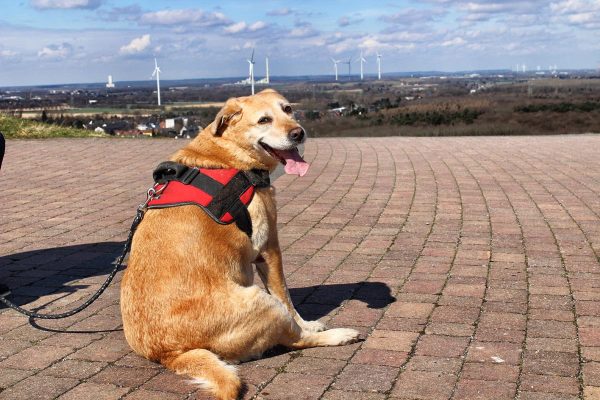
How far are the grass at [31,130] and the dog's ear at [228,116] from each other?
51.7ft

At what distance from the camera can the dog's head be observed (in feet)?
13.7

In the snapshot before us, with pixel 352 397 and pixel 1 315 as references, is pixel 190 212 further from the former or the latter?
pixel 1 315

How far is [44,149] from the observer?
15.6 meters

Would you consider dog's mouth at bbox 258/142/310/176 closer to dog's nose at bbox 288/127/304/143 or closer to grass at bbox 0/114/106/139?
dog's nose at bbox 288/127/304/143

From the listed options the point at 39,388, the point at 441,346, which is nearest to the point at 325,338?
the point at 441,346

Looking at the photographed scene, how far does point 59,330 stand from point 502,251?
13.4 feet

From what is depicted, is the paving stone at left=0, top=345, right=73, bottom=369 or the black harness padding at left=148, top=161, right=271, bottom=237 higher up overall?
the black harness padding at left=148, top=161, right=271, bottom=237

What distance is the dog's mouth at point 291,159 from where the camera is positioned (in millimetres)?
4273

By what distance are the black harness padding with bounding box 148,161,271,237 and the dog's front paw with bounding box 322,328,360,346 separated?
0.85 m

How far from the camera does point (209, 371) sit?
3428mm

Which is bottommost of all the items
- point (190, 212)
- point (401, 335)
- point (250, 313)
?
point (401, 335)

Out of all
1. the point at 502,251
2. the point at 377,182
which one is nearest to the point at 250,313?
the point at 502,251

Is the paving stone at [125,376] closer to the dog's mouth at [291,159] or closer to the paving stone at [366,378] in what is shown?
the paving stone at [366,378]

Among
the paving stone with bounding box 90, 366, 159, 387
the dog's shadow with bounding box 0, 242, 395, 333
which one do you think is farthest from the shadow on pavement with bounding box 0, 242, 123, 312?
the paving stone with bounding box 90, 366, 159, 387
